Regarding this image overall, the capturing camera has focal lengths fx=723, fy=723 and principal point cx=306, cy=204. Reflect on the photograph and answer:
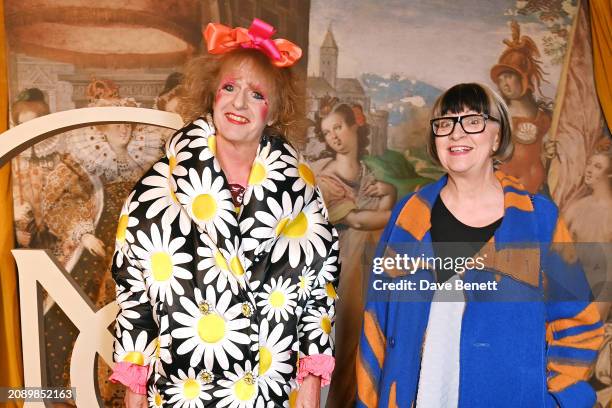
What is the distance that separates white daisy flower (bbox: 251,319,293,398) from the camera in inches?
83.4

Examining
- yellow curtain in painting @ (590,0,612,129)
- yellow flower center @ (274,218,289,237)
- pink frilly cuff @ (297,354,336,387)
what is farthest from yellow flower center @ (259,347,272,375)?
yellow curtain in painting @ (590,0,612,129)

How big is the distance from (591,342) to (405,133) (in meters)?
1.39

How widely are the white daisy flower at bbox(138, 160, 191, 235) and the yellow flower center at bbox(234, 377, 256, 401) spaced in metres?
0.46

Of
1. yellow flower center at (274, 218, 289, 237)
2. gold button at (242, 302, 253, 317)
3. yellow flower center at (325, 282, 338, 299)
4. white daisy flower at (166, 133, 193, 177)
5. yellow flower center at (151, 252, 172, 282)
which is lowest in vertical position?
gold button at (242, 302, 253, 317)

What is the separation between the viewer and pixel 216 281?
2.04m

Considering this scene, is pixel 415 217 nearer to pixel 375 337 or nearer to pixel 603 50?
pixel 375 337

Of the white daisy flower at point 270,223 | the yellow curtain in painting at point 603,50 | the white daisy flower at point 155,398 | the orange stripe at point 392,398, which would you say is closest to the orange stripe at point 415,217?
the white daisy flower at point 270,223

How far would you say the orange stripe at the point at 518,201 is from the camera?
2158 millimetres

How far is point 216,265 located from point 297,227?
30 centimetres

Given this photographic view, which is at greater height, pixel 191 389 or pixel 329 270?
pixel 329 270

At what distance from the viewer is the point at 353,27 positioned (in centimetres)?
324

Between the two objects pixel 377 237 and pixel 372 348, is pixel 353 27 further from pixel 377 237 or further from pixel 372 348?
pixel 372 348

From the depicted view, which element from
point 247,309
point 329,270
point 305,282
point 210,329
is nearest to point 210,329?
point 210,329

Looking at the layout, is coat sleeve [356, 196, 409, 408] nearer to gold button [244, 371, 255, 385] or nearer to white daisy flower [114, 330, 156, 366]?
gold button [244, 371, 255, 385]
